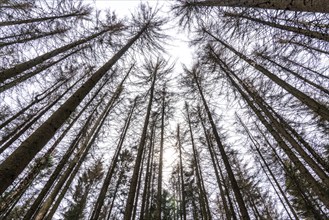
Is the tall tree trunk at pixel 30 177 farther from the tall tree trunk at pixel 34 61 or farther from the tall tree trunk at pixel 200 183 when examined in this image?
the tall tree trunk at pixel 200 183

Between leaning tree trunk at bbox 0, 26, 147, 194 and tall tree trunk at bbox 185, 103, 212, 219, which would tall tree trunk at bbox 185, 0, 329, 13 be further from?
tall tree trunk at bbox 185, 103, 212, 219

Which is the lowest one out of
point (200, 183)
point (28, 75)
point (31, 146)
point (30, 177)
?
point (31, 146)

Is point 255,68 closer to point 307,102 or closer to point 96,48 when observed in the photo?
point 307,102

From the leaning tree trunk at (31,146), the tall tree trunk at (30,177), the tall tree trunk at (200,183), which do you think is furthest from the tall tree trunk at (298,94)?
the tall tree trunk at (30,177)

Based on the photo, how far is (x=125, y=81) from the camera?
47.0 feet

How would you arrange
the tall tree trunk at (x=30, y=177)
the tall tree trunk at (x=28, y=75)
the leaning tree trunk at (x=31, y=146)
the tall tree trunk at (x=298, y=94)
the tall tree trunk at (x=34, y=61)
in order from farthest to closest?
1. the tall tree trunk at (x=28, y=75)
2. the tall tree trunk at (x=30, y=177)
3. the tall tree trunk at (x=34, y=61)
4. the tall tree trunk at (x=298, y=94)
5. the leaning tree trunk at (x=31, y=146)

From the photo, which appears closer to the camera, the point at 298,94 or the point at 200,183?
the point at 298,94

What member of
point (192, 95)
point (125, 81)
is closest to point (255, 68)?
point (192, 95)

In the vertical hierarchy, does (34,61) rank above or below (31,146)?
above

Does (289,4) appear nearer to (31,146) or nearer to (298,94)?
(298,94)

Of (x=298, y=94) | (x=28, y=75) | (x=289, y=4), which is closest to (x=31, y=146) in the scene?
(x=289, y=4)

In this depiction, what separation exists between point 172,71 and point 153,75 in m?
1.27

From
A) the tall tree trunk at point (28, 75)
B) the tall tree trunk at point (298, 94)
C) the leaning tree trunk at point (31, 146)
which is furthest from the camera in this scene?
the tall tree trunk at point (28, 75)

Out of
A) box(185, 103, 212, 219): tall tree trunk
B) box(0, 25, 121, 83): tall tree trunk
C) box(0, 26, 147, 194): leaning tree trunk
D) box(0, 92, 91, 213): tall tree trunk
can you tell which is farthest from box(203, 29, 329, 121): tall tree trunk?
box(0, 92, 91, 213): tall tree trunk
